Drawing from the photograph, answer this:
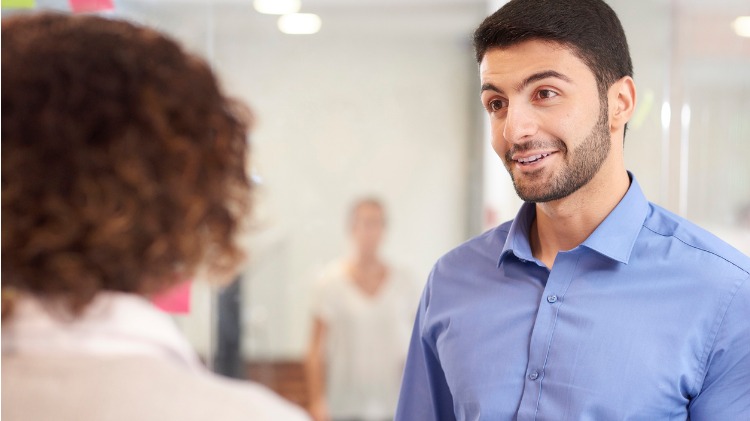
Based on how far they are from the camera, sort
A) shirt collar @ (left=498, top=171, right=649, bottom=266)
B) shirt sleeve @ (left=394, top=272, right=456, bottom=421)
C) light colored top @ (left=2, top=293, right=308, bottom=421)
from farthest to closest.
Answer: shirt sleeve @ (left=394, top=272, right=456, bottom=421) < shirt collar @ (left=498, top=171, right=649, bottom=266) < light colored top @ (left=2, top=293, right=308, bottom=421)

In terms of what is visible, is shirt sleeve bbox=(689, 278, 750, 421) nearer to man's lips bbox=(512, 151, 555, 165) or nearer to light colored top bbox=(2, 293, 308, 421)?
man's lips bbox=(512, 151, 555, 165)

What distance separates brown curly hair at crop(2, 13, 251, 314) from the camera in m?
0.60

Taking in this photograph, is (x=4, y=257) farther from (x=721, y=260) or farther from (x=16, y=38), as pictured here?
(x=721, y=260)

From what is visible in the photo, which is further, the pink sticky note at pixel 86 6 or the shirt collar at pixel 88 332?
the pink sticky note at pixel 86 6

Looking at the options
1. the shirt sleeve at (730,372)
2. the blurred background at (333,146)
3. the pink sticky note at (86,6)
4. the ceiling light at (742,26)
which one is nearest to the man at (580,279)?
the shirt sleeve at (730,372)

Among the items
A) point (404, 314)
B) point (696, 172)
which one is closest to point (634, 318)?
point (696, 172)

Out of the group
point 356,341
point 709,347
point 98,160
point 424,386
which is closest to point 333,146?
point 356,341

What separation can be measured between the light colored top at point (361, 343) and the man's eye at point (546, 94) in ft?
6.05

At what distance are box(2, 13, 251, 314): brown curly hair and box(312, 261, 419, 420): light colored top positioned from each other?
2.24 meters

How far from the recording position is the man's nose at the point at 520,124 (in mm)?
1083

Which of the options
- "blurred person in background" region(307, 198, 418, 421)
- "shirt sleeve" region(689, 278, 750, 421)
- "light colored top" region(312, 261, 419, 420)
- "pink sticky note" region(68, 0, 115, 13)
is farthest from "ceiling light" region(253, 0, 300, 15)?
"shirt sleeve" region(689, 278, 750, 421)

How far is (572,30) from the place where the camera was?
1.09 m

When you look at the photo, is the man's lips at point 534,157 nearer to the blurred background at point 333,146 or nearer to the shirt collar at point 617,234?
the shirt collar at point 617,234

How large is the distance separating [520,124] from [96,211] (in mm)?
632
